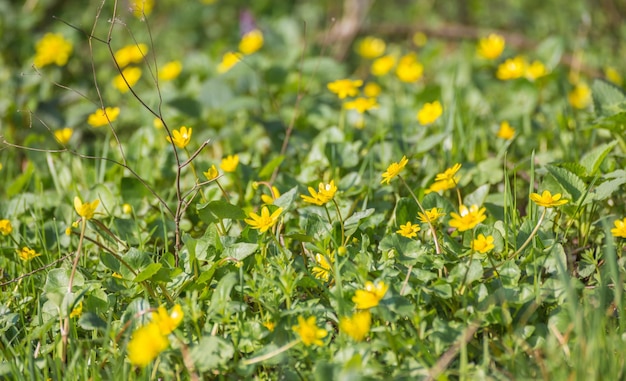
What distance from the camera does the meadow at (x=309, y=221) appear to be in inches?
54.4

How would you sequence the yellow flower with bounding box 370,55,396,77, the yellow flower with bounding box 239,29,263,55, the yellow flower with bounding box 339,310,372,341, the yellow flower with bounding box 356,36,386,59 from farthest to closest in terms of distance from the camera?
the yellow flower with bounding box 356,36,386,59 → the yellow flower with bounding box 370,55,396,77 → the yellow flower with bounding box 239,29,263,55 → the yellow flower with bounding box 339,310,372,341

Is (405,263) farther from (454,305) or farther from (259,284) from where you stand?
(259,284)

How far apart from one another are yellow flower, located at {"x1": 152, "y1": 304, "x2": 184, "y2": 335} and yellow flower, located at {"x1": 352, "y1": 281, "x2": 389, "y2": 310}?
0.33m

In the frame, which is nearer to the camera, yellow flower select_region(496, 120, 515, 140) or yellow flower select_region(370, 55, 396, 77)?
yellow flower select_region(496, 120, 515, 140)

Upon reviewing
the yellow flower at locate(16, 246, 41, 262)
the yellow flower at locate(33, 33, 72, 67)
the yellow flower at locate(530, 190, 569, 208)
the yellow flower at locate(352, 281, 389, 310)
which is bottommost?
the yellow flower at locate(352, 281, 389, 310)

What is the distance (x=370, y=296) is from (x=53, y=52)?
228cm

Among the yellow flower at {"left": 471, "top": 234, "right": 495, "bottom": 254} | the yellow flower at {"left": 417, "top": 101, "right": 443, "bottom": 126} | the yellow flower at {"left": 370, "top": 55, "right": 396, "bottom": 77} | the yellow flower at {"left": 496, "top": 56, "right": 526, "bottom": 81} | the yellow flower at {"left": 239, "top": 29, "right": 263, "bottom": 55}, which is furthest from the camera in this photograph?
the yellow flower at {"left": 370, "top": 55, "right": 396, "bottom": 77}

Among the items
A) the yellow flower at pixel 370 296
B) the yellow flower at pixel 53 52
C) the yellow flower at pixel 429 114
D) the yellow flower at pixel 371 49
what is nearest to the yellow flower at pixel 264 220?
the yellow flower at pixel 370 296

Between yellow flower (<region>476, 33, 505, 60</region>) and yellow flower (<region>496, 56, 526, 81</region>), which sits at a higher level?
yellow flower (<region>476, 33, 505, 60</region>)

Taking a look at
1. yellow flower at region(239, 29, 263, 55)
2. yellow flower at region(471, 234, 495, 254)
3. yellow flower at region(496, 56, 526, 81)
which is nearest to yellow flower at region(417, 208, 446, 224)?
yellow flower at region(471, 234, 495, 254)

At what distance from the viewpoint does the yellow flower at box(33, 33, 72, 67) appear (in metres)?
3.10

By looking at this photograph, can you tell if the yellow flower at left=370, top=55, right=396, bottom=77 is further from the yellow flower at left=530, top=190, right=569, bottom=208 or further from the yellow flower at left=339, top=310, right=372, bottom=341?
the yellow flower at left=339, top=310, right=372, bottom=341

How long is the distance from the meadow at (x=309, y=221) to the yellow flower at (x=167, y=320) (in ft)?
0.04

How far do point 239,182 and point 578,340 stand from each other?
3.74 feet
